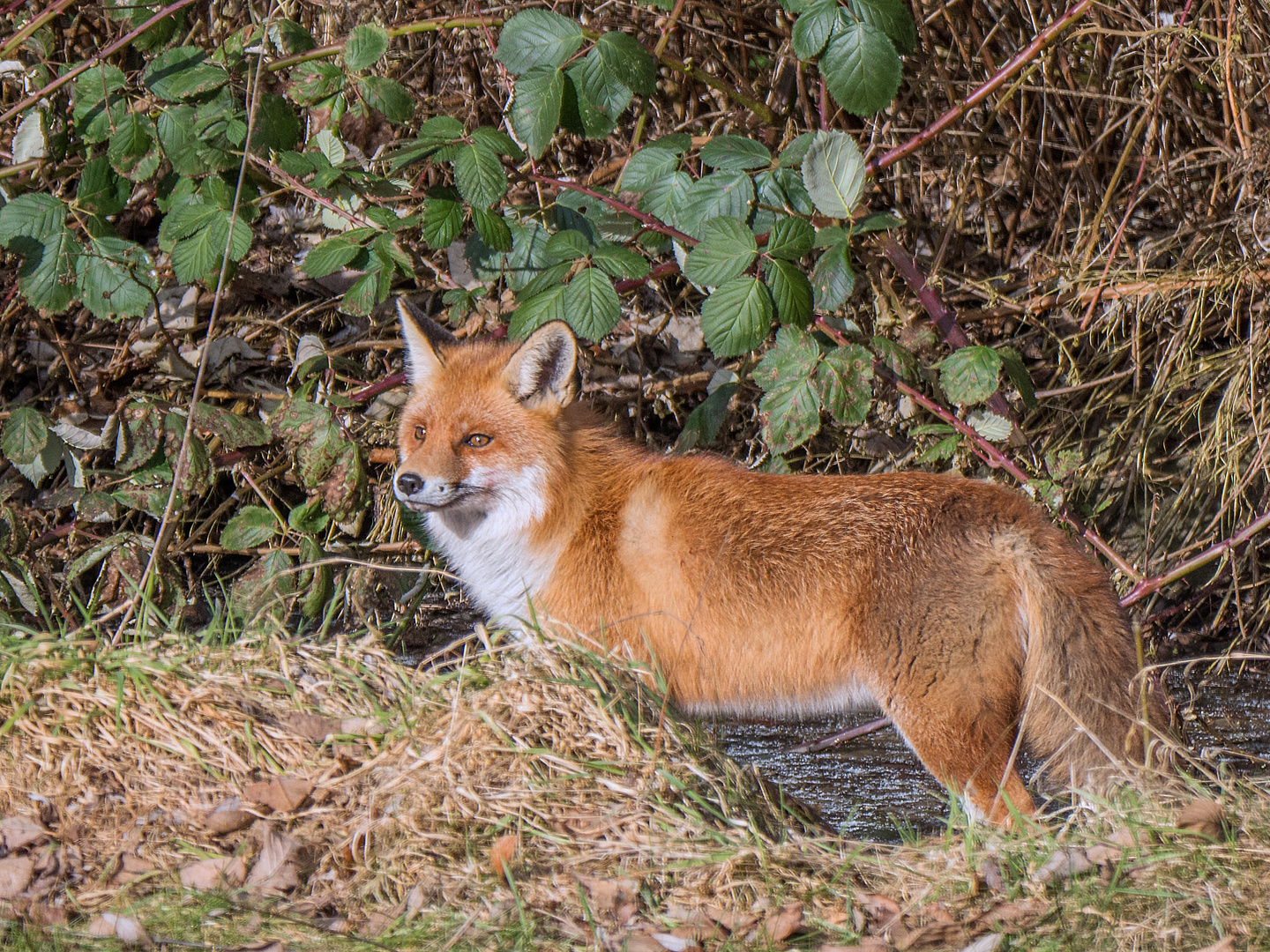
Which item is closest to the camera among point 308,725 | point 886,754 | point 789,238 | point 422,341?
point 308,725

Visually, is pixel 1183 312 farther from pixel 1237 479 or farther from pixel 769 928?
pixel 769 928

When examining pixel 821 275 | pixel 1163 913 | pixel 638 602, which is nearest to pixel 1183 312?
pixel 821 275

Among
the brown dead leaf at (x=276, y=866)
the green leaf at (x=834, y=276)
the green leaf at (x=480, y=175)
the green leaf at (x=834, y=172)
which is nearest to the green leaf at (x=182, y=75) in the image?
the green leaf at (x=480, y=175)

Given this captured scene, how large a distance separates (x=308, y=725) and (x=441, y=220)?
1.60 meters

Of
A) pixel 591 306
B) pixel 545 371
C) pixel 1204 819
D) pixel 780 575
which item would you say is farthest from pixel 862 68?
pixel 1204 819

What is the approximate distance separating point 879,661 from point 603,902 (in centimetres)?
112

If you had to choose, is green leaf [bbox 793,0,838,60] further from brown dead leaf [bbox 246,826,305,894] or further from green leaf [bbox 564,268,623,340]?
brown dead leaf [bbox 246,826,305,894]

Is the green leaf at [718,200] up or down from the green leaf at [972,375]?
up

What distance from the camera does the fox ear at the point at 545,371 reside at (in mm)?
3422

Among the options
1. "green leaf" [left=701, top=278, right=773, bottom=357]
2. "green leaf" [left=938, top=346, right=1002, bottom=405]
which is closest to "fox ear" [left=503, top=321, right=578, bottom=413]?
"green leaf" [left=701, top=278, right=773, bottom=357]

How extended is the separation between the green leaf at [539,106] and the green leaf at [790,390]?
3.15 ft

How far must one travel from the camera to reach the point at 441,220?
11.3 ft

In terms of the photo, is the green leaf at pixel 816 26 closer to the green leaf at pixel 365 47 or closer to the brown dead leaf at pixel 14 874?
the green leaf at pixel 365 47

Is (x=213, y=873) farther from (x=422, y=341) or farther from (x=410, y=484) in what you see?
(x=422, y=341)
